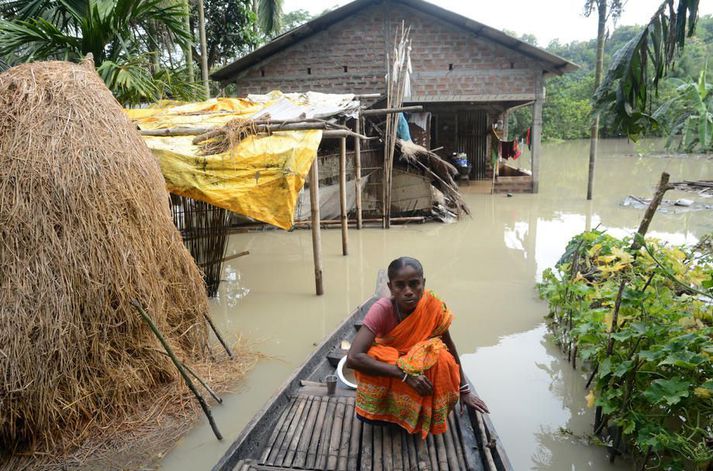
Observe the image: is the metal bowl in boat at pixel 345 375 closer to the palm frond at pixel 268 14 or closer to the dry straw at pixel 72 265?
the dry straw at pixel 72 265

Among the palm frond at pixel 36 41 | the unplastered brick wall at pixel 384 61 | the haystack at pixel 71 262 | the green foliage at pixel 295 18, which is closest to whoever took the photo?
the haystack at pixel 71 262

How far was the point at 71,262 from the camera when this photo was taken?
9.48 feet

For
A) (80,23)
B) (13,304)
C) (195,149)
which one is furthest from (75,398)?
(80,23)

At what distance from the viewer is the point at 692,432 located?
241 centimetres

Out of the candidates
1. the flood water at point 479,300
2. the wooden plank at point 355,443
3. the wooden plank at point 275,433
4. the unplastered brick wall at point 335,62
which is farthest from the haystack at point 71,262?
the unplastered brick wall at point 335,62

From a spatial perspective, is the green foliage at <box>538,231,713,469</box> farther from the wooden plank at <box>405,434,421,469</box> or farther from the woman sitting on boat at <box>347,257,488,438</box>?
the wooden plank at <box>405,434,421,469</box>

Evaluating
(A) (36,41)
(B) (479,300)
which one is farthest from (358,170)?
(A) (36,41)

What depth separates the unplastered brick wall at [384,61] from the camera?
38.0ft

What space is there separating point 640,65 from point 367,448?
294 centimetres

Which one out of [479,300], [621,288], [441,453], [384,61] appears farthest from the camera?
[384,61]

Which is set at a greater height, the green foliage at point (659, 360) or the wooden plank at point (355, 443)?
the green foliage at point (659, 360)

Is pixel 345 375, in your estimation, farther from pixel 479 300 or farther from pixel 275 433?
pixel 479 300

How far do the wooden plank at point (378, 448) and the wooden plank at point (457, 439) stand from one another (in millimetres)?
391

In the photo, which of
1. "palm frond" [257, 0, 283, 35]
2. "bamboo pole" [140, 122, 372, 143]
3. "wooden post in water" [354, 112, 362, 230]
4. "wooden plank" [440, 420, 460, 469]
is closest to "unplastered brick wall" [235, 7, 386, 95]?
"wooden post in water" [354, 112, 362, 230]
